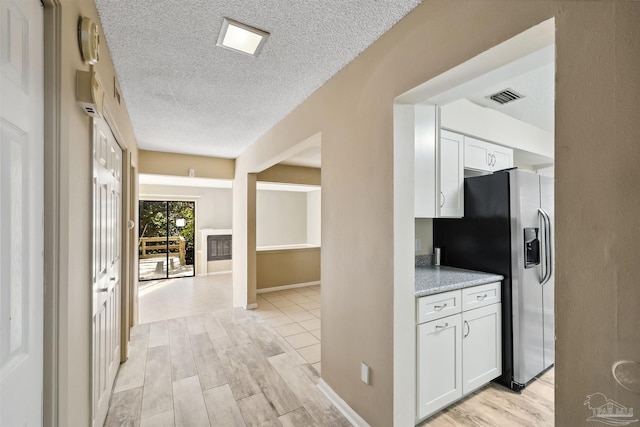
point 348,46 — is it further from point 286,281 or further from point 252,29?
point 286,281

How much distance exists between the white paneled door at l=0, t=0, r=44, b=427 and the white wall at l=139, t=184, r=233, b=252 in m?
7.04

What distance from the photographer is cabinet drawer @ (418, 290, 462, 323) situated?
1.79 meters

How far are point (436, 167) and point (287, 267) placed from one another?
423cm

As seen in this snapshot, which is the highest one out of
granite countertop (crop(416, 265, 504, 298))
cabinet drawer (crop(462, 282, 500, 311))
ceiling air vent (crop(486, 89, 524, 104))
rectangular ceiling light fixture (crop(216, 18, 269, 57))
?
ceiling air vent (crop(486, 89, 524, 104))

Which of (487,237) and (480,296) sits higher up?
(487,237)

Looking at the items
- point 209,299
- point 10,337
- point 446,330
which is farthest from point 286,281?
point 10,337

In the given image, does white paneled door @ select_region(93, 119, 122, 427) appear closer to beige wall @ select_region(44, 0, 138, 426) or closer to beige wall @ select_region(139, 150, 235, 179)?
beige wall @ select_region(44, 0, 138, 426)

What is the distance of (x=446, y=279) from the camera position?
84.0 inches

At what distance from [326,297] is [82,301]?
1.53 meters

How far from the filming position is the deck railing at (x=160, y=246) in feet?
24.5

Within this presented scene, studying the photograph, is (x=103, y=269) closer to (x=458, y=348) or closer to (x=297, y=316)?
(x=458, y=348)

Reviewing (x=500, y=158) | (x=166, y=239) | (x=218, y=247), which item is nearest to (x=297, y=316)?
(x=500, y=158)

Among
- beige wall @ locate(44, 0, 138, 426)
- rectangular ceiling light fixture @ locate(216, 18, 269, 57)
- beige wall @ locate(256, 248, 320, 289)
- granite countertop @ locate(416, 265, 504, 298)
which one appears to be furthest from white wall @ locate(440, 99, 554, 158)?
beige wall @ locate(256, 248, 320, 289)

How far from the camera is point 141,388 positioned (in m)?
2.29
